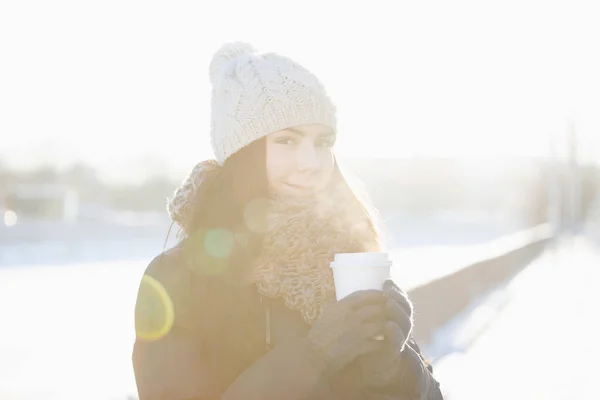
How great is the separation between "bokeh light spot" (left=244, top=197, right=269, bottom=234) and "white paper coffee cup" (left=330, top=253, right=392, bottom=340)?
0.46m

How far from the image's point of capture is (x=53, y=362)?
10875mm

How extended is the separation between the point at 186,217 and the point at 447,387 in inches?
215

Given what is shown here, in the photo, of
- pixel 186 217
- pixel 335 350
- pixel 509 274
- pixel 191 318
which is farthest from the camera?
pixel 509 274

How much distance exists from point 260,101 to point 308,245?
0.53m

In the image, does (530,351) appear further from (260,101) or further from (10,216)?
(10,216)

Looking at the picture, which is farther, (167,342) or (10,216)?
(10,216)

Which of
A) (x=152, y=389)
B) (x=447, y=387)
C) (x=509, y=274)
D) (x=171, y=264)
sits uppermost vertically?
(x=171, y=264)

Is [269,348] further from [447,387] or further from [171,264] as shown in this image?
[447,387]

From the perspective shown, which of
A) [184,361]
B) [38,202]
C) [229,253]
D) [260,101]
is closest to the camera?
[184,361]

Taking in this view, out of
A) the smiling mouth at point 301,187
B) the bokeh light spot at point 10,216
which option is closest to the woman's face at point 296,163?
the smiling mouth at point 301,187

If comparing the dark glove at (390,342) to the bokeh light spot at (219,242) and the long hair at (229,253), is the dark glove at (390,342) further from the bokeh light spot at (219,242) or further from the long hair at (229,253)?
the bokeh light spot at (219,242)

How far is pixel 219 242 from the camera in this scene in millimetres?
2895

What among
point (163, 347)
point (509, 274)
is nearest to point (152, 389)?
point (163, 347)

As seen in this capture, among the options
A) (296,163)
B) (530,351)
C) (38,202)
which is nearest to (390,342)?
(296,163)
